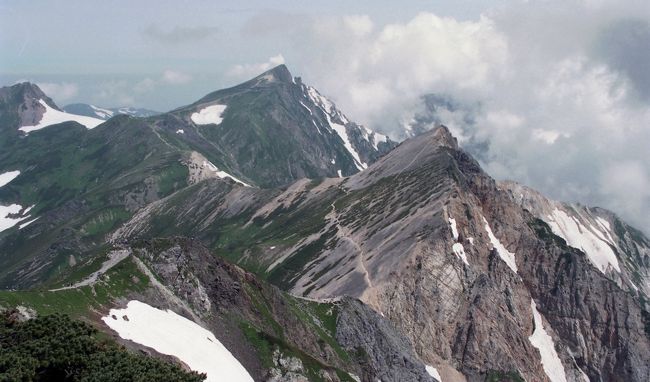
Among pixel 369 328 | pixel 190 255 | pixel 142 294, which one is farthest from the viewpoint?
pixel 369 328

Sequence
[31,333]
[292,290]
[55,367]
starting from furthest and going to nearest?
[292,290]
[31,333]
[55,367]

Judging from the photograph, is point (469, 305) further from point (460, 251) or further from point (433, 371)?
point (433, 371)

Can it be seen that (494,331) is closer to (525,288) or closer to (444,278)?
(444,278)

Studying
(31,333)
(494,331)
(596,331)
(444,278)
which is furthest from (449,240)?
(31,333)

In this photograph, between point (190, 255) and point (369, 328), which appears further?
point (369, 328)

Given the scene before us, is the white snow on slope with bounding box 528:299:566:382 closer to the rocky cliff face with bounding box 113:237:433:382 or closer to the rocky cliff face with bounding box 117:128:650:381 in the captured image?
the rocky cliff face with bounding box 117:128:650:381

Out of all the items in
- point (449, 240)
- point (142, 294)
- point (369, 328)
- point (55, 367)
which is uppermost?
point (449, 240)

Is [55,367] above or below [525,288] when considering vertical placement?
below
